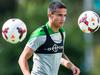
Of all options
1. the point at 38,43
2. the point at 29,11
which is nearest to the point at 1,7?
the point at 29,11

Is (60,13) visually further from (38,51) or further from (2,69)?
(2,69)

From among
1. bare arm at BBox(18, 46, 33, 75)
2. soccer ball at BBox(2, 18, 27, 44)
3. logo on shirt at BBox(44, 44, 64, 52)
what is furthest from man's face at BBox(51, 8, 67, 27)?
soccer ball at BBox(2, 18, 27, 44)

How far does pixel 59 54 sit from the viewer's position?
10.7 metres

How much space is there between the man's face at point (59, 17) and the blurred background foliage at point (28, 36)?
1156 centimetres

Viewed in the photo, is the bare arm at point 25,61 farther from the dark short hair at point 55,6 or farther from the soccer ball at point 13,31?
the soccer ball at point 13,31

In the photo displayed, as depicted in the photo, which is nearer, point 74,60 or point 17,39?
point 17,39

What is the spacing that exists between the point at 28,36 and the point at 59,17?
1299cm

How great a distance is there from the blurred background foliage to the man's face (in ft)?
37.9

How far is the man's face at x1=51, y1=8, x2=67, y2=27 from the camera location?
10.6 m

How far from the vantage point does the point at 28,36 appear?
23.5 metres

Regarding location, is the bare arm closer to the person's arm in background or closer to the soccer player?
the soccer player

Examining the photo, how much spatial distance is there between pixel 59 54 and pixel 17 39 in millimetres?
1703

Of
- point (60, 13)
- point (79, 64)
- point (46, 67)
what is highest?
point (60, 13)

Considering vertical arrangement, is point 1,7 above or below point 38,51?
below
